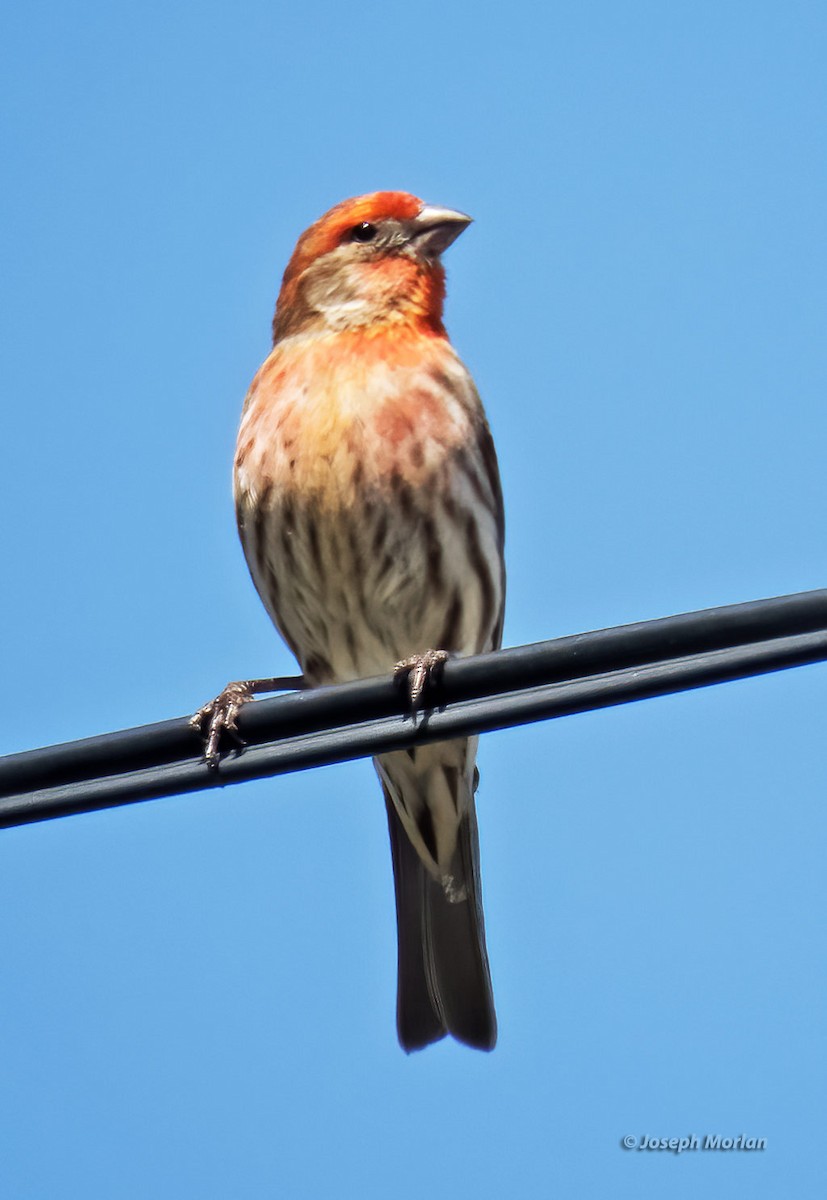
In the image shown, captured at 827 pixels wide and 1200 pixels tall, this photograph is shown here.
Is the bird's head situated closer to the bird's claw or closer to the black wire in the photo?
the bird's claw

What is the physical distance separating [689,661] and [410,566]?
3.51 meters

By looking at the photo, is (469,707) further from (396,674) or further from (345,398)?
(345,398)

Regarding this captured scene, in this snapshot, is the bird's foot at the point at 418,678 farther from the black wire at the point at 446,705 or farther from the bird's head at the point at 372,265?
the bird's head at the point at 372,265

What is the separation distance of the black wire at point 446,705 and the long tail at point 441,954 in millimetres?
3715

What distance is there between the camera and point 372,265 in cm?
897

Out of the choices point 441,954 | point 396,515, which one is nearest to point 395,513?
point 396,515

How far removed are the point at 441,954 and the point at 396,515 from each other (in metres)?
2.36

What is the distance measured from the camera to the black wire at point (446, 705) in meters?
4.47

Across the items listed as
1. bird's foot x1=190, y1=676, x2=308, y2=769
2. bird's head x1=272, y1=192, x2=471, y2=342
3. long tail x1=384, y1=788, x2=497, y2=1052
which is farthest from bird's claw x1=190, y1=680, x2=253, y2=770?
bird's head x1=272, y1=192, x2=471, y2=342

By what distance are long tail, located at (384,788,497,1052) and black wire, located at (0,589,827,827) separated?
12.2ft

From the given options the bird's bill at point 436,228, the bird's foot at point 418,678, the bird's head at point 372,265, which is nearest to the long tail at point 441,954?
the bird's head at point 372,265

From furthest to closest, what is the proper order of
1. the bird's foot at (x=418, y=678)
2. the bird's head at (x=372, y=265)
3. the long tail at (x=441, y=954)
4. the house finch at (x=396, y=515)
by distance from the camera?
1. the bird's head at (x=372, y=265)
2. the long tail at (x=441, y=954)
3. the house finch at (x=396, y=515)
4. the bird's foot at (x=418, y=678)

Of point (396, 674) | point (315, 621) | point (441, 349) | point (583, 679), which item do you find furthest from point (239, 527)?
point (583, 679)

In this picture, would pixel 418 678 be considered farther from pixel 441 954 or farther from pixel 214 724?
pixel 441 954
